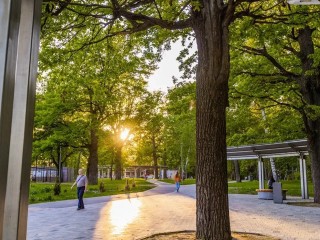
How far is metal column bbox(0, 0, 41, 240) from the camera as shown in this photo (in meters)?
1.07

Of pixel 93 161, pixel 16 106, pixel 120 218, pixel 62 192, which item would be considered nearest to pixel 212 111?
pixel 120 218

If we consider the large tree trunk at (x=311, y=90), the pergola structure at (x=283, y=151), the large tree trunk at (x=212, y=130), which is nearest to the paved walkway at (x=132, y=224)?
the large tree trunk at (x=212, y=130)

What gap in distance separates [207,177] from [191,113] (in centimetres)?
1383

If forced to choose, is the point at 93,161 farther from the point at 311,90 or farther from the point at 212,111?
the point at 212,111

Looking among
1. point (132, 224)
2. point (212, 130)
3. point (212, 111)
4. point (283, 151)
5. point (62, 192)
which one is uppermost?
point (283, 151)

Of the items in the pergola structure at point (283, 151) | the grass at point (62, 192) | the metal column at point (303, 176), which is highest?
the pergola structure at point (283, 151)

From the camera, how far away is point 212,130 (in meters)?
8.36

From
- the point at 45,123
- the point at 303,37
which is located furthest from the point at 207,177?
the point at 45,123

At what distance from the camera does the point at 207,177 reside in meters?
8.25

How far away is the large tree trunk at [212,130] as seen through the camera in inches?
322

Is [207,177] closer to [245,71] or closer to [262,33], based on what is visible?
[262,33]

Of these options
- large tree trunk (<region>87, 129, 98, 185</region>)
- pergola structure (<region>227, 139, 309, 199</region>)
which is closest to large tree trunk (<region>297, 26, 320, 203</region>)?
pergola structure (<region>227, 139, 309, 199</region>)

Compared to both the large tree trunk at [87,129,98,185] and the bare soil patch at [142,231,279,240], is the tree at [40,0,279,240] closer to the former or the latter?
the bare soil patch at [142,231,279,240]

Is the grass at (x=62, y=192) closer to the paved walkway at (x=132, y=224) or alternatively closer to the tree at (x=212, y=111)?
the paved walkway at (x=132, y=224)
